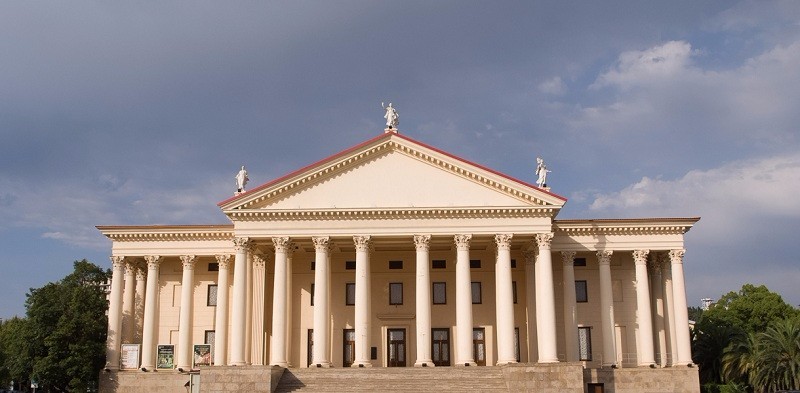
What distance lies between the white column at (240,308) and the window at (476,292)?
1481cm

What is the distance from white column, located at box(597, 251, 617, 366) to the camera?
4353 centimetres

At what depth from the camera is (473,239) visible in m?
43.2

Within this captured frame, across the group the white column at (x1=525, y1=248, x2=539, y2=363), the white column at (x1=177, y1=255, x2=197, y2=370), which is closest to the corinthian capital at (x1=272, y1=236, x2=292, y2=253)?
the white column at (x1=177, y1=255, x2=197, y2=370)

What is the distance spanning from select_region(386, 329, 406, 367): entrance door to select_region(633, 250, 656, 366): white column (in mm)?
14525

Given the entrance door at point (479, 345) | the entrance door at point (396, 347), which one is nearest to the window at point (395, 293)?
the entrance door at point (396, 347)

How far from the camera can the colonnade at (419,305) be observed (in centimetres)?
4053

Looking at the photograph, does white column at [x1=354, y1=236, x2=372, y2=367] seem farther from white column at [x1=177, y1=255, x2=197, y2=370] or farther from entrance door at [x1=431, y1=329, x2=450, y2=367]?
white column at [x1=177, y1=255, x2=197, y2=370]

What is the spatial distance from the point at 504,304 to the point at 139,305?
23788 millimetres

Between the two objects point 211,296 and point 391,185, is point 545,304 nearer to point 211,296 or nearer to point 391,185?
point 391,185

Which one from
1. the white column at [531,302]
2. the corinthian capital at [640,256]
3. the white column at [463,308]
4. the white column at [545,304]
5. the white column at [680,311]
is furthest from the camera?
the corinthian capital at [640,256]

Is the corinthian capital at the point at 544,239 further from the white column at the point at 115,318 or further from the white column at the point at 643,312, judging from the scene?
the white column at the point at 115,318

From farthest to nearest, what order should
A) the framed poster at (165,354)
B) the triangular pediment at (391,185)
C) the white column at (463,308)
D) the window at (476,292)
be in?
the window at (476,292) → the framed poster at (165,354) → the triangular pediment at (391,185) → the white column at (463,308)

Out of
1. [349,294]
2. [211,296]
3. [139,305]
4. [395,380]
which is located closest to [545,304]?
[395,380]

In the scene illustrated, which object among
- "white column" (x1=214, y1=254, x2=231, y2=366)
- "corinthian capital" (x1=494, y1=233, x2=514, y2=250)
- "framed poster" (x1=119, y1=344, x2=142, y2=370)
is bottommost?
"framed poster" (x1=119, y1=344, x2=142, y2=370)
